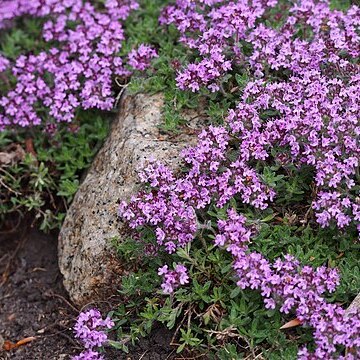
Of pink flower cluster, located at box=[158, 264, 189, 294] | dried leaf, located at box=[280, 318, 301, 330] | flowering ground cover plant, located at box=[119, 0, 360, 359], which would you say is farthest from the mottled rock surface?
dried leaf, located at box=[280, 318, 301, 330]

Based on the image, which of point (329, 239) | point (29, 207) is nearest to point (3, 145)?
point (29, 207)

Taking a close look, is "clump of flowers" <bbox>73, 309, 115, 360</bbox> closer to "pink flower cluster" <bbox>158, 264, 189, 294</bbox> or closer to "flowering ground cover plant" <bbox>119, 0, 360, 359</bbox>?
"flowering ground cover plant" <bbox>119, 0, 360, 359</bbox>

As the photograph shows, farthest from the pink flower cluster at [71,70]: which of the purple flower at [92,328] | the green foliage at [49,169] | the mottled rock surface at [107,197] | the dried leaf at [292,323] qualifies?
the dried leaf at [292,323]

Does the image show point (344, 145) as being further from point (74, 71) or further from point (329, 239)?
point (74, 71)

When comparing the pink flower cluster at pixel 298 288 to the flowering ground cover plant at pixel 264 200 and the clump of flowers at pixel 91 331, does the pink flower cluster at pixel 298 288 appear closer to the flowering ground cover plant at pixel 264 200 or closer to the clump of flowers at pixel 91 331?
the flowering ground cover plant at pixel 264 200

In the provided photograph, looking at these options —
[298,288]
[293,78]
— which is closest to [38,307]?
[298,288]

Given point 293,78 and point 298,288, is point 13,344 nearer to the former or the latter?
point 298,288
